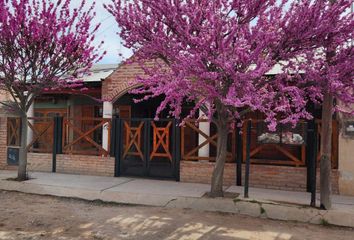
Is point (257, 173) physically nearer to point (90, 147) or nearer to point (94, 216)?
point (94, 216)

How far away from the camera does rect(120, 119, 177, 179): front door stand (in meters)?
10.6

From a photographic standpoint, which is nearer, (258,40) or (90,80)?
(258,40)

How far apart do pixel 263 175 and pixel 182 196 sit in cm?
227

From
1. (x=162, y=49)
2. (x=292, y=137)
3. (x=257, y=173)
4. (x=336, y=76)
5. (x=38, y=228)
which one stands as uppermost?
(x=162, y=49)

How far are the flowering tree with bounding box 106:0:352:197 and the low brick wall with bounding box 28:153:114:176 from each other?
444cm

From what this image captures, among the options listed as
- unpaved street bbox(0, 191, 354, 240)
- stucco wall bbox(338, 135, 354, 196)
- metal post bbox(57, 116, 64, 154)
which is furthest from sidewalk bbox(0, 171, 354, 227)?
metal post bbox(57, 116, 64, 154)

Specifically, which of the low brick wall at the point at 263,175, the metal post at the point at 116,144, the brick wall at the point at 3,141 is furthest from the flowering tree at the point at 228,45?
the brick wall at the point at 3,141

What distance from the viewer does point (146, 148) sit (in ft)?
35.2

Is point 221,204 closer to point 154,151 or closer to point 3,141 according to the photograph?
point 154,151

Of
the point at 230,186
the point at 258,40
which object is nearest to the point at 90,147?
the point at 230,186

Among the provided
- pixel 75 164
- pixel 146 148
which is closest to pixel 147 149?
pixel 146 148

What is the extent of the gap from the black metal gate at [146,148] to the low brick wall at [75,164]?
0.37 metres

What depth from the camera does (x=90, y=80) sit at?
12.5 meters

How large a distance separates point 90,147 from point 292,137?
632cm
